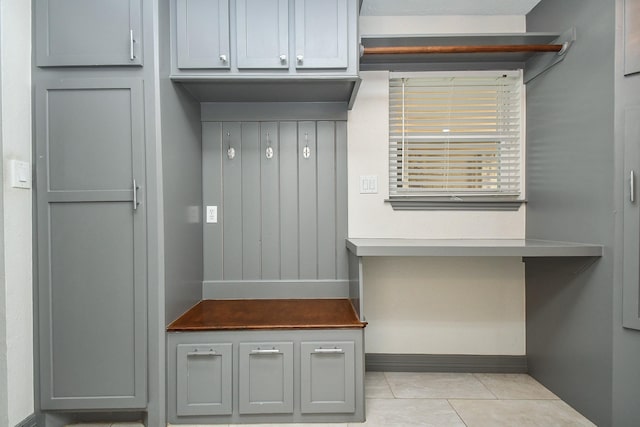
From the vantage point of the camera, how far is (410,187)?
94.1 inches

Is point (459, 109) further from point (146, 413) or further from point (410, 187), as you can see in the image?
point (146, 413)

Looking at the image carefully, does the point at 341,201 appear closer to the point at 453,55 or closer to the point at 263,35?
the point at 263,35

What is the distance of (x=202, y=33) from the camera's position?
181 centimetres

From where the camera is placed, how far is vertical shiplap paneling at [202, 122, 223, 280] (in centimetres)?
227

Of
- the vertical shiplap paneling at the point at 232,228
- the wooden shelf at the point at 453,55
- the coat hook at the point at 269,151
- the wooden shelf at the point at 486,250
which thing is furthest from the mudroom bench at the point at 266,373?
the wooden shelf at the point at 453,55

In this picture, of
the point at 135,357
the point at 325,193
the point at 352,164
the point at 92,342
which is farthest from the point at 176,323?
the point at 352,164

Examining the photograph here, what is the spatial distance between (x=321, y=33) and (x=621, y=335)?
220 cm

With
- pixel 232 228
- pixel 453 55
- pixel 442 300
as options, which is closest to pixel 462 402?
pixel 442 300

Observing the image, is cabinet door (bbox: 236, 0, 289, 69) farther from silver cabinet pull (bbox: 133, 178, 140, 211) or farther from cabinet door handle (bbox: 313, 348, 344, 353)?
cabinet door handle (bbox: 313, 348, 344, 353)

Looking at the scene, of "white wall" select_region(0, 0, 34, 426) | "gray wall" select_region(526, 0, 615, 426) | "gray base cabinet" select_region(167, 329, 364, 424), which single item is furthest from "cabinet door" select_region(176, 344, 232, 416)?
"gray wall" select_region(526, 0, 615, 426)

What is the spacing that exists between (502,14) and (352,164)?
1525mm

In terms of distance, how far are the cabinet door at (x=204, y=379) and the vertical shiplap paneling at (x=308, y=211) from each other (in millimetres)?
770

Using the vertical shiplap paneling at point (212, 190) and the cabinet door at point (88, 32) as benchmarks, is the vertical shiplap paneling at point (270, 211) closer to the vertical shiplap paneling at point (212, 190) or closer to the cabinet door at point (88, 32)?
the vertical shiplap paneling at point (212, 190)

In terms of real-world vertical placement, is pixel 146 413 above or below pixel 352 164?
below
